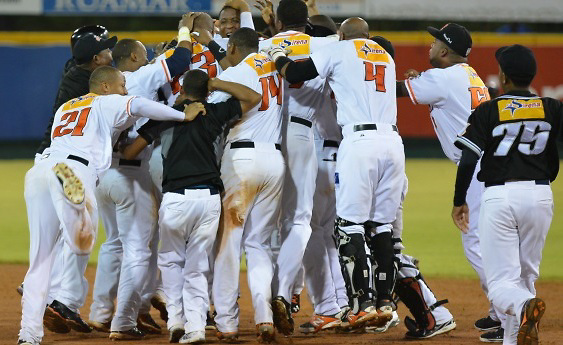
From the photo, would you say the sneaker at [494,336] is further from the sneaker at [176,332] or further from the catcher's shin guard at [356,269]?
the sneaker at [176,332]

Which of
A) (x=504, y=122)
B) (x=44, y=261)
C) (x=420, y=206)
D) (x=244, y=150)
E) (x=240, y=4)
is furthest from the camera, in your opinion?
(x=420, y=206)

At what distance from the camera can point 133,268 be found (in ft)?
22.1

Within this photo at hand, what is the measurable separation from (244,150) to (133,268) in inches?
46.8

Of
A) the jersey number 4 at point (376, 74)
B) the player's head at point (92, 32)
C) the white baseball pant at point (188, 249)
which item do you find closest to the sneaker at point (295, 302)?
the white baseball pant at point (188, 249)

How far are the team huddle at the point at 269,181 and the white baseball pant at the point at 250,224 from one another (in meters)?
0.01

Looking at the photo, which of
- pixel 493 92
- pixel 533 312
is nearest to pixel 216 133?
pixel 533 312

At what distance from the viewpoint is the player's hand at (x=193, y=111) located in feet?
20.6

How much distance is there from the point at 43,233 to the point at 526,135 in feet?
10.1

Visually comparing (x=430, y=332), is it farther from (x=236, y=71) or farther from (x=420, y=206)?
(x=420, y=206)

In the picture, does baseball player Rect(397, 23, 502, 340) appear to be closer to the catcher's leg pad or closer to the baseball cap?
the catcher's leg pad

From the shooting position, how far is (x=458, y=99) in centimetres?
707

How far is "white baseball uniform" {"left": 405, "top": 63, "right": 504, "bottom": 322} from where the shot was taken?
699 cm

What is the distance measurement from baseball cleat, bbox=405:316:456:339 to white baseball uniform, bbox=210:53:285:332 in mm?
1111

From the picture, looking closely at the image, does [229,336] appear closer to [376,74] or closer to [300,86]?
[300,86]
